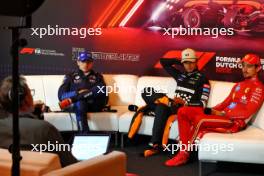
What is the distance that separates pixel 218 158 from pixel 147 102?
1.32m

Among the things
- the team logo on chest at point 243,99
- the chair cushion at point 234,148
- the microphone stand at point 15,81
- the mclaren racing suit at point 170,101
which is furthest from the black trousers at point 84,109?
the microphone stand at point 15,81

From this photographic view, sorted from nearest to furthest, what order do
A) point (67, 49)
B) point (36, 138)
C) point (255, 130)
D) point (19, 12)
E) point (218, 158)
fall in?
point (19, 12)
point (36, 138)
point (218, 158)
point (255, 130)
point (67, 49)

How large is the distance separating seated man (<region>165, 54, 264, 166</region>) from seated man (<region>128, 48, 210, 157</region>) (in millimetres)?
277

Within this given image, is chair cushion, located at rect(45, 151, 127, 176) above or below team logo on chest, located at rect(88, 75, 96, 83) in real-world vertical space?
below

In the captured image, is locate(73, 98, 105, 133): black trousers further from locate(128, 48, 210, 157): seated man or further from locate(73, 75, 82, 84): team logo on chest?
locate(128, 48, 210, 157): seated man

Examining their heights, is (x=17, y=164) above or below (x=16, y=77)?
below

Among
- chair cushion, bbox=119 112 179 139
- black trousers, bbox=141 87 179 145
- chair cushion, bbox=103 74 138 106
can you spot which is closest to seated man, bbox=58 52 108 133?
chair cushion, bbox=103 74 138 106

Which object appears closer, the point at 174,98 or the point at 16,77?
the point at 16,77

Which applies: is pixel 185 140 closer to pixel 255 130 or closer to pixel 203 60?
pixel 255 130

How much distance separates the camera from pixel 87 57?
5.57m

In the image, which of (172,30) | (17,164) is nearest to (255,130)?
(172,30)

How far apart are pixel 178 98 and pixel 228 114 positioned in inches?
28.2

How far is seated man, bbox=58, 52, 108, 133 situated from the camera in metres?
5.27

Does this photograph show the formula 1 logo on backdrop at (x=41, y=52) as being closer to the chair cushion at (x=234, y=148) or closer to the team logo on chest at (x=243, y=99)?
the team logo on chest at (x=243, y=99)
